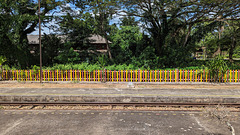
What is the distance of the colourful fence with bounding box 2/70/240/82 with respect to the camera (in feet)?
47.1

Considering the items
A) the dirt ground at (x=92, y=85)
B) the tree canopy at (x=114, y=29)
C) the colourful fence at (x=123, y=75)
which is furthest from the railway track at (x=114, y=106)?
the tree canopy at (x=114, y=29)

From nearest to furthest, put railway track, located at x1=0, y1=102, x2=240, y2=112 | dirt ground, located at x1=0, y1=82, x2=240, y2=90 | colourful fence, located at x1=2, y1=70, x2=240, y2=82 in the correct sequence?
railway track, located at x1=0, y1=102, x2=240, y2=112 → dirt ground, located at x1=0, y1=82, x2=240, y2=90 → colourful fence, located at x1=2, y1=70, x2=240, y2=82

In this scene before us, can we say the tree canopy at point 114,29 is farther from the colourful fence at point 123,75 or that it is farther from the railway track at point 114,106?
the railway track at point 114,106

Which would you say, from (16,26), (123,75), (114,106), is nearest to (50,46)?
(16,26)

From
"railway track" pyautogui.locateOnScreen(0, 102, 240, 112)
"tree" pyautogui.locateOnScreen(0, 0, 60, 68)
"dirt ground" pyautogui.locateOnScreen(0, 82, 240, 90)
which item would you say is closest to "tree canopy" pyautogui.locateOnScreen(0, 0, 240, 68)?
"tree" pyautogui.locateOnScreen(0, 0, 60, 68)

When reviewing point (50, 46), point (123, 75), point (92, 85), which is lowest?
point (92, 85)

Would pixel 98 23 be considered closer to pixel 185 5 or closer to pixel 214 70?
pixel 185 5

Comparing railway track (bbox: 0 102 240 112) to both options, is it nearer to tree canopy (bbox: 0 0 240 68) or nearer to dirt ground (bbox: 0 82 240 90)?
dirt ground (bbox: 0 82 240 90)

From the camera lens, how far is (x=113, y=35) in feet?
74.4

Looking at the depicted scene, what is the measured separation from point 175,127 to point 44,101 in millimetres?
7757

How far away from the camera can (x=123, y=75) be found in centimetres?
1537

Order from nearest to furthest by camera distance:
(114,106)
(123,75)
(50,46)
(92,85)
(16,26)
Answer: (114,106) → (92,85) → (123,75) → (16,26) → (50,46)

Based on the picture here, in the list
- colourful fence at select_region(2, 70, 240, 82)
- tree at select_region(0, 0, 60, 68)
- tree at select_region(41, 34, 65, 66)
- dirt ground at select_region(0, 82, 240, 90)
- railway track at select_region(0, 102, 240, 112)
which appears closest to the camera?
railway track at select_region(0, 102, 240, 112)

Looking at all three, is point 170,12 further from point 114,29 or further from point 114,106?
point 114,106
